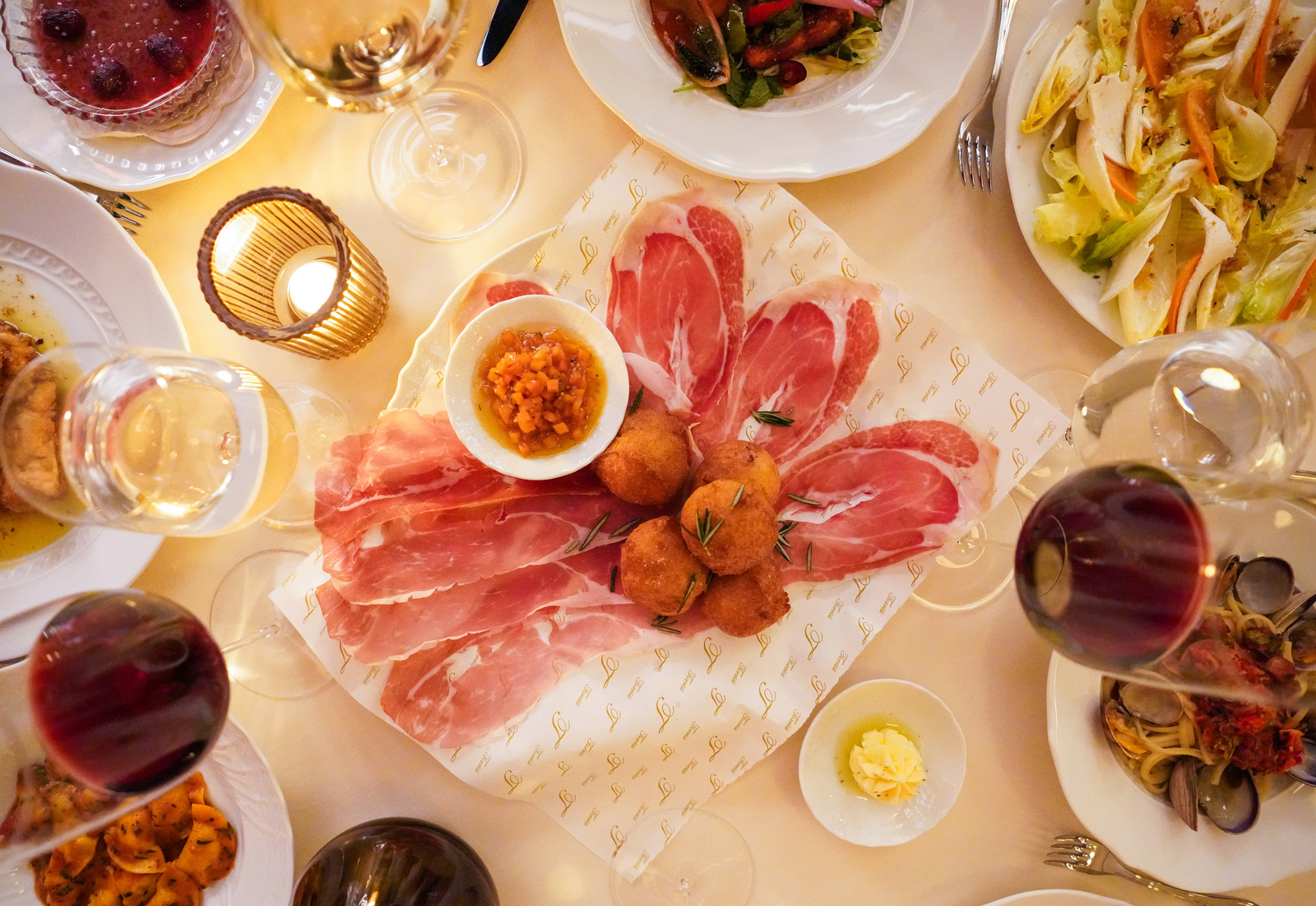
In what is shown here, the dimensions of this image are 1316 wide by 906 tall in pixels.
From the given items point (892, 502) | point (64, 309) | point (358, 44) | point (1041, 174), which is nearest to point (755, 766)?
point (892, 502)

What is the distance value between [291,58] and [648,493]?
0.98m

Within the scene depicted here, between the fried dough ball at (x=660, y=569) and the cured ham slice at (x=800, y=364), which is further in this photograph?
the cured ham slice at (x=800, y=364)

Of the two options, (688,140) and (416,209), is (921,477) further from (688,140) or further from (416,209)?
(416,209)

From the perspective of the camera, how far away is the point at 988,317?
68.5 inches

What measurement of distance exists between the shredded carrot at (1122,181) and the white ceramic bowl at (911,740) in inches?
43.0

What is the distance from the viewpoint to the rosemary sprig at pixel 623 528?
163 centimetres

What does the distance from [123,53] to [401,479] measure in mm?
1022

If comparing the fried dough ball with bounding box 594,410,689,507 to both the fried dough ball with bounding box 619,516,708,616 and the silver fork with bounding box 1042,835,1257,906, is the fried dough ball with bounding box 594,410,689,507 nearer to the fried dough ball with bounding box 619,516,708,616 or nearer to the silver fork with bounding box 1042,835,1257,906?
the fried dough ball with bounding box 619,516,708,616

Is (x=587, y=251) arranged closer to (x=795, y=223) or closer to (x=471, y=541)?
(x=795, y=223)

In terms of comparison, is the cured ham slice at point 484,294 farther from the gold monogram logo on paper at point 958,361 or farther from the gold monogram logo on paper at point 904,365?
the gold monogram logo on paper at point 958,361

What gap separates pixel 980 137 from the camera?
169 cm

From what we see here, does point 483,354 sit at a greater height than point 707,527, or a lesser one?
greater

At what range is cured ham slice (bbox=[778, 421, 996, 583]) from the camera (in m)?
1.64

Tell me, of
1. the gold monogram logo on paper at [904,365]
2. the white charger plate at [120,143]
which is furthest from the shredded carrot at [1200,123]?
the white charger plate at [120,143]
